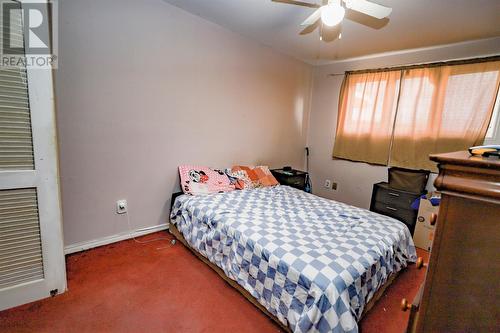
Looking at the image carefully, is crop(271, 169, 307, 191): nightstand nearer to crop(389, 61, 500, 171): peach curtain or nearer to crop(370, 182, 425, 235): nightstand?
crop(370, 182, 425, 235): nightstand

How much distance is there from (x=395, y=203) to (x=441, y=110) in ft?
4.12

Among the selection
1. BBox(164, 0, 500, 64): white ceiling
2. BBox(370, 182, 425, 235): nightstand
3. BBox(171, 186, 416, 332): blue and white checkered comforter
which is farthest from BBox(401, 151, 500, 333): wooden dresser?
BBox(370, 182, 425, 235): nightstand

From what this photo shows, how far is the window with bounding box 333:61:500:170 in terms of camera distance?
2547 millimetres

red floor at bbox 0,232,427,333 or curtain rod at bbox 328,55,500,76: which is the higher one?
curtain rod at bbox 328,55,500,76

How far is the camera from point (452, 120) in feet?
8.89

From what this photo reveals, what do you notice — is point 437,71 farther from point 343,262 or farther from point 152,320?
point 152,320

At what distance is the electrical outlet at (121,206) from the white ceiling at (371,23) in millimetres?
2050

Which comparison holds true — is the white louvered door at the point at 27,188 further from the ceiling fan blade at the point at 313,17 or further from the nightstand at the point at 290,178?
the nightstand at the point at 290,178

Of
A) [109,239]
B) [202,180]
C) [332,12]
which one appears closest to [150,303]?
[109,239]

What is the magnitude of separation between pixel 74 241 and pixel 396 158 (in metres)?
3.87

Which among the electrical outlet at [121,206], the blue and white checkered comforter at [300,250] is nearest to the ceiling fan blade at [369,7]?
the blue and white checkered comforter at [300,250]

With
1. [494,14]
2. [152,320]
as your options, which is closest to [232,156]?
[152,320]

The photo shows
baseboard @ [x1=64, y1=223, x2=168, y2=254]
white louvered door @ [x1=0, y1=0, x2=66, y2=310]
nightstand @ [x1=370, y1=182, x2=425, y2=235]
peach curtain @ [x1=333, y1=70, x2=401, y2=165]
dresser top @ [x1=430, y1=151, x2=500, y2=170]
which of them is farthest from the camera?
peach curtain @ [x1=333, y1=70, x2=401, y2=165]

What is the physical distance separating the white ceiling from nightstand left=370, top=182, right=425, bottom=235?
5.92 ft
